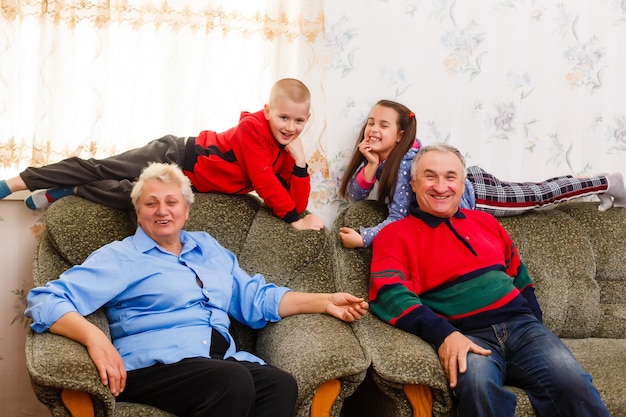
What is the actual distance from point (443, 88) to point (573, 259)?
0.89m

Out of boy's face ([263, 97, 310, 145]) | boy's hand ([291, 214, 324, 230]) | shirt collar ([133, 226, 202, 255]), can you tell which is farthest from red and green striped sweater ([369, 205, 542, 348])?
shirt collar ([133, 226, 202, 255])

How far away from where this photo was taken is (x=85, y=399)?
5.95 feet

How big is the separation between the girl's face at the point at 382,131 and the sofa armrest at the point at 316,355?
0.87 meters

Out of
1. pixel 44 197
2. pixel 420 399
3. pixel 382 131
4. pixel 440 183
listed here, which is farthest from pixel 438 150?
pixel 44 197

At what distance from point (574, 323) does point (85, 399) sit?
1849mm

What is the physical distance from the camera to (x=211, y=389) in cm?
192

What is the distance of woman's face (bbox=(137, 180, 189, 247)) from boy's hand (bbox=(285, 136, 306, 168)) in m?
0.57

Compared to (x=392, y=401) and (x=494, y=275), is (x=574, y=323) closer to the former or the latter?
(x=494, y=275)

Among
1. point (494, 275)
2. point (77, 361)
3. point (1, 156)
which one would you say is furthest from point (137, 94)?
point (494, 275)

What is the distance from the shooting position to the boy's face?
253 centimetres

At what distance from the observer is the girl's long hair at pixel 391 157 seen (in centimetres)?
276

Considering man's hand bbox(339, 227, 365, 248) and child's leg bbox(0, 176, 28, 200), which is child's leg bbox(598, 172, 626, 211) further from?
child's leg bbox(0, 176, 28, 200)

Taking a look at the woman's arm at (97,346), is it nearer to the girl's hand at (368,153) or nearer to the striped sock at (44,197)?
the striped sock at (44,197)

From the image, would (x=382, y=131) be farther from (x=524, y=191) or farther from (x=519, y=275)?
(x=519, y=275)
